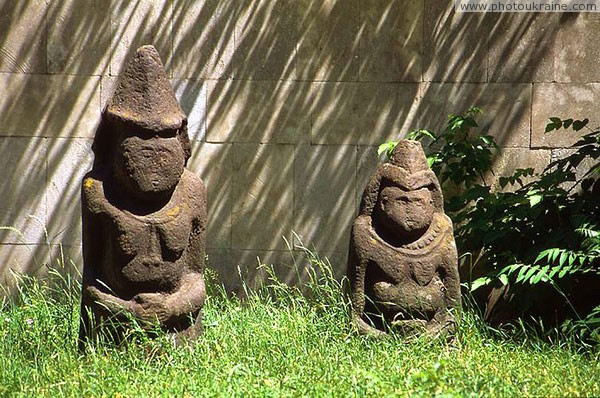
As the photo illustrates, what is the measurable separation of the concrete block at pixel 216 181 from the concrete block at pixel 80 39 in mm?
958

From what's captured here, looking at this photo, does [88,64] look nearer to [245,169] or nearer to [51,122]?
[51,122]

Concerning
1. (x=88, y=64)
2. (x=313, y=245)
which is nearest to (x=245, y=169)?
(x=313, y=245)

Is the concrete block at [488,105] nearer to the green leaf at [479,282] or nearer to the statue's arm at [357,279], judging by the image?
the green leaf at [479,282]

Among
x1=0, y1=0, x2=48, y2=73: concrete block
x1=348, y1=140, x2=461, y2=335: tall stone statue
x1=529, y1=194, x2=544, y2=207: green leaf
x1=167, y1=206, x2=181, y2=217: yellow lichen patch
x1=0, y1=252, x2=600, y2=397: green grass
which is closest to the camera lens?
x1=0, y1=252, x2=600, y2=397: green grass

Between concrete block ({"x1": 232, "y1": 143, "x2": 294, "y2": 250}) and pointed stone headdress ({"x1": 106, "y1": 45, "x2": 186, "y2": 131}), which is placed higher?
pointed stone headdress ({"x1": 106, "y1": 45, "x2": 186, "y2": 131})

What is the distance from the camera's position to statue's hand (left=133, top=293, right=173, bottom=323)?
4.84m

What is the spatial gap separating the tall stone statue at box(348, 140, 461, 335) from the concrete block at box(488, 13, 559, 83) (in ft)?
5.57

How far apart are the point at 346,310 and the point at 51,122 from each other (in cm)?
281

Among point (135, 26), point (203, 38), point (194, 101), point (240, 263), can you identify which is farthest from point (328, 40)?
point (240, 263)

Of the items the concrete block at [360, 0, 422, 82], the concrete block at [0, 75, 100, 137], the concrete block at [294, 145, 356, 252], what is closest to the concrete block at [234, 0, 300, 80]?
the concrete block at [360, 0, 422, 82]

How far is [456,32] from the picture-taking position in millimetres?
6836

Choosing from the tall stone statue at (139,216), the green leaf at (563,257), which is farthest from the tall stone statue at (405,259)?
the tall stone statue at (139,216)

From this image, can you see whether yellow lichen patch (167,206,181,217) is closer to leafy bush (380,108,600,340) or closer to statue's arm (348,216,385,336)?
statue's arm (348,216,385,336)

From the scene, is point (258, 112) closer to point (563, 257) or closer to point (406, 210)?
point (406, 210)
